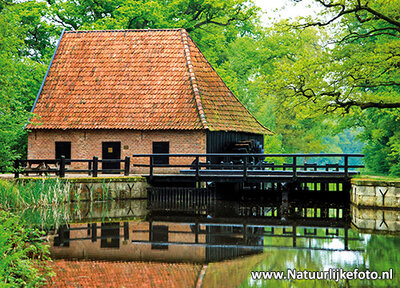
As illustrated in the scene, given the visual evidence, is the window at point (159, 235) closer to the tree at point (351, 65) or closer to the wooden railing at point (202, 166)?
the wooden railing at point (202, 166)

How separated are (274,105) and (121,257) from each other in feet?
135

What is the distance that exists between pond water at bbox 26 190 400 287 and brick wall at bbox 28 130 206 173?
15.8ft

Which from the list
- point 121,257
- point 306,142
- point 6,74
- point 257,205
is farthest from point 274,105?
point 121,257

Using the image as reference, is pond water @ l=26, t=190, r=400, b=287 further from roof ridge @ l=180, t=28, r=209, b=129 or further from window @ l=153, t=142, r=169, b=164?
roof ridge @ l=180, t=28, r=209, b=129

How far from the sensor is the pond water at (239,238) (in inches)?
451

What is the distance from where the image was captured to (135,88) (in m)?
29.2

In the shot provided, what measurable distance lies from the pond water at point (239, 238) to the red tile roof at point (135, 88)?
5.94 metres

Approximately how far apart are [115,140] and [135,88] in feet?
8.89

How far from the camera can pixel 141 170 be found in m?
28.2

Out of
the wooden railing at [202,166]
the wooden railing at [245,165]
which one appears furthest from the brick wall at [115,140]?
the wooden railing at [245,165]

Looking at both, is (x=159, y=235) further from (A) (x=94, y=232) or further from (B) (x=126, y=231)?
(A) (x=94, y=232)

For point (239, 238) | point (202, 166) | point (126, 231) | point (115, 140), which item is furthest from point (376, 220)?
point (115, 140)

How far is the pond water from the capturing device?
1146 cm

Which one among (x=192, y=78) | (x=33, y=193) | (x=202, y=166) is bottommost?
(x=33, y=193)
